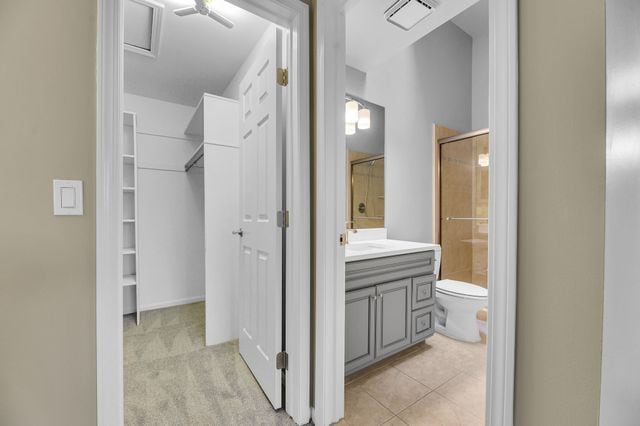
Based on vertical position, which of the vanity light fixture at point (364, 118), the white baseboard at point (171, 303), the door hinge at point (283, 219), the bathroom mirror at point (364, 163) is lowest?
the white baseboard at point (171, 303)

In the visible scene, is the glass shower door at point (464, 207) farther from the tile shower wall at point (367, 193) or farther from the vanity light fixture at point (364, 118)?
the vanity light fixture at point (364, 118)

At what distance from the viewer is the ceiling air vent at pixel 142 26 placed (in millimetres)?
1856

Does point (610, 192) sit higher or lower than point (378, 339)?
higher

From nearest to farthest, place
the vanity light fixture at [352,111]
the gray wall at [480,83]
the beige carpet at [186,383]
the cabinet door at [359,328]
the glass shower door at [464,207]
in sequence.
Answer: the beige carpet at [186,383]
the cabinet door at [359,328]
the vanity light fixture at [352,111]
the glass shower door at [464,207]
the gray wall at [480,83]

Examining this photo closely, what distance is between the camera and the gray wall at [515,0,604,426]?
1.84ft

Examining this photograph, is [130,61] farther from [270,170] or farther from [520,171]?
[520,171]

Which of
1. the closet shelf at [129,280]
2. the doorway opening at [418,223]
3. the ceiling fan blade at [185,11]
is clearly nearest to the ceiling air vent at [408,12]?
the doorway opening at [418,223]

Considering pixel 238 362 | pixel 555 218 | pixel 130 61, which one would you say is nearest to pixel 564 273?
pixel 555 218

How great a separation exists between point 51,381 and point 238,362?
1304 mm

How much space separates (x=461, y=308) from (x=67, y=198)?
2.55 m

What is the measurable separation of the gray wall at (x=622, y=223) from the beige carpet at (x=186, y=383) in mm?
1324

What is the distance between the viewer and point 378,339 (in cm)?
177

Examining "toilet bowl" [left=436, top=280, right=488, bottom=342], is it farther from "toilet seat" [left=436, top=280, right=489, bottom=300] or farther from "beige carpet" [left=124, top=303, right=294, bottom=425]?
"beige carpet" [left=124, top=303, right=294, bottom=425]

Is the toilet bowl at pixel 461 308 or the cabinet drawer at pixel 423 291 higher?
the cabinet drawer at pixel 423 291
